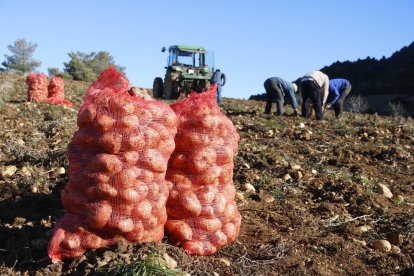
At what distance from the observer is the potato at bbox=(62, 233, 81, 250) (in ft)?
8.57

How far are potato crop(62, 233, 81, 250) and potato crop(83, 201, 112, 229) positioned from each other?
0.10m

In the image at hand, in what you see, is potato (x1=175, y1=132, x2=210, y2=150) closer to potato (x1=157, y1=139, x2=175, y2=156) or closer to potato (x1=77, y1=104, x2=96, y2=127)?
potato (x1=157, y1=139, x2=175, y2=156)

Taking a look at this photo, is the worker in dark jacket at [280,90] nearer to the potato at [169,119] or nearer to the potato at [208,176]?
the potato at [208,176]

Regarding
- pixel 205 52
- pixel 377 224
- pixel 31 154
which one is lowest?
pixel 377 224

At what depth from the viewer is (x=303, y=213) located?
160 inches

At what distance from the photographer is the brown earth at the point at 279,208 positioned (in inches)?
112

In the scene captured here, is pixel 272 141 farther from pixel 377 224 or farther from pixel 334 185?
pixel 377 224

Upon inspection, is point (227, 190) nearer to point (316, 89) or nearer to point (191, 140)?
point (191, 140)

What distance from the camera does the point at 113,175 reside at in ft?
8.57

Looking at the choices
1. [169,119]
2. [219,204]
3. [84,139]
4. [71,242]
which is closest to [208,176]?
[219,204]

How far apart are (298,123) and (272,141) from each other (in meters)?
2.10

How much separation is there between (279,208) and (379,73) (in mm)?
32917

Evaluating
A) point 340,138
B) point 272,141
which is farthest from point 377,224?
point 340,138

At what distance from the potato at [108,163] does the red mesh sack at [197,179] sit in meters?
0.42
